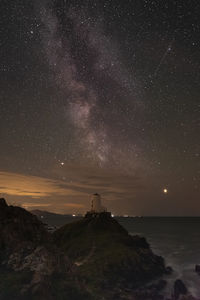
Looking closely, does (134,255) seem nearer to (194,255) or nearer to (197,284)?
(197,284)

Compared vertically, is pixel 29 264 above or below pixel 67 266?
above

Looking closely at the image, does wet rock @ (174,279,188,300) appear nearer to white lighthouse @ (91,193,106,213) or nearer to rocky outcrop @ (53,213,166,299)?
rocky outcrop @ (53,213,166,299)

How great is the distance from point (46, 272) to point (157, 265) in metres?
48.0

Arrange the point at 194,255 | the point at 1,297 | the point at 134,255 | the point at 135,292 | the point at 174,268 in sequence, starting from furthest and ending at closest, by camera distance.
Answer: the point at 194,255, the point at 174,268, the point at 134,255, the point at 135,292, the point at 1,297

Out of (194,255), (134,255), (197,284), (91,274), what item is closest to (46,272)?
(91,274)

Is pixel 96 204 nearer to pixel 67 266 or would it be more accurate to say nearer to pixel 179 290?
pixel 179 290

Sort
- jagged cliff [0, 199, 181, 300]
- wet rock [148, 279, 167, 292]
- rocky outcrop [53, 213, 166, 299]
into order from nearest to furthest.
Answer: jagged cliff [0, 199, 181, 300], wet rock [148, 279, 167, 292], rocky outcrop [53, 213, 166, 299]

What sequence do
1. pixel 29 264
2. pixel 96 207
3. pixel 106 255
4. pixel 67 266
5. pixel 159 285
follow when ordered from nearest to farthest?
pixel 29 264, pixel 67 266, pixel 159 285, pixel 106 255, pixel 96 207

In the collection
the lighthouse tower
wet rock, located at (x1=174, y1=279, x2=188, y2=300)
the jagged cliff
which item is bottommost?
wet rock, located at (x1=174, y1=279, x2=188, y2=300)

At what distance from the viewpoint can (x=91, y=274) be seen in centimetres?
7381

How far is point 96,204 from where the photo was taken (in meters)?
130

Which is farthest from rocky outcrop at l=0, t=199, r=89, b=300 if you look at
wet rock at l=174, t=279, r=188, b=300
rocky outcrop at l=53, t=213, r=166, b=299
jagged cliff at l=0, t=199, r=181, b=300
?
wet rock at l=174, t=279, r=188, b=300

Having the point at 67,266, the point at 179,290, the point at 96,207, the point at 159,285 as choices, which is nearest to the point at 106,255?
the point at 159,285

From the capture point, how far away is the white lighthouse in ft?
423
